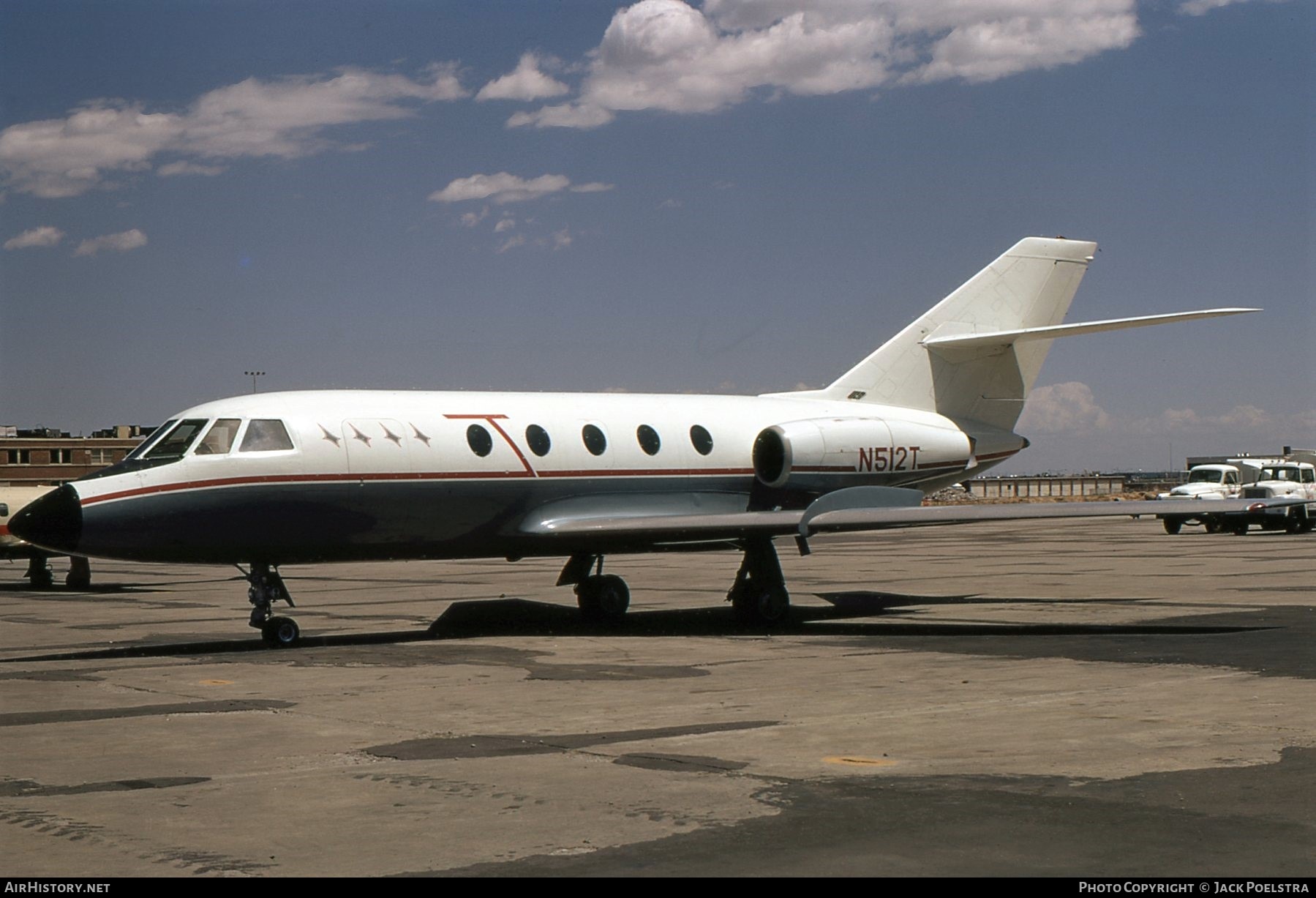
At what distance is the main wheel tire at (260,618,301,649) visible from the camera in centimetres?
1789

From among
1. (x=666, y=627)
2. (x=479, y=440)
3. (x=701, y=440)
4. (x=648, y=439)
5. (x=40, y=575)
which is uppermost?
(x=479, y=440)

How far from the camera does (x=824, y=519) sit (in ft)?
61.7

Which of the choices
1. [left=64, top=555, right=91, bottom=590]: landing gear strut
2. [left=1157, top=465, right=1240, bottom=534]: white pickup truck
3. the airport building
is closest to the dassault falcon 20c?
[left=64, top=555, right=91, bottom=590]: landing gear strut

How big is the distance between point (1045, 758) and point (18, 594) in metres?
25.7

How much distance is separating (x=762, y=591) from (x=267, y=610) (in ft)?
21.4

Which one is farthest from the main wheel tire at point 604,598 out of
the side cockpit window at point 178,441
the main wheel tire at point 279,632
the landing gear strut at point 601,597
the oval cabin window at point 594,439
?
the side cockpit window at point 178,441

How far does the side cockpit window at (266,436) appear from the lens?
17797 millimetres

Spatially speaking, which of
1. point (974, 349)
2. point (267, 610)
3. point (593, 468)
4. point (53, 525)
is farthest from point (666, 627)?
point (53, 525)

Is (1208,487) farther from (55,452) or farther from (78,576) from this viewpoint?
(55,452)

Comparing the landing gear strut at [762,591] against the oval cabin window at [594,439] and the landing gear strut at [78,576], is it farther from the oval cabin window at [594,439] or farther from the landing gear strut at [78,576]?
the landing gear strut at [78,576]

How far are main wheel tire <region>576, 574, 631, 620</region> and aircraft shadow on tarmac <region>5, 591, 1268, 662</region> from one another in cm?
23

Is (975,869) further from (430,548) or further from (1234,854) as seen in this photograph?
(430,548)

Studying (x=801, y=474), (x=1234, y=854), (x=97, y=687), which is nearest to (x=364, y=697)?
(x=97, y=687)

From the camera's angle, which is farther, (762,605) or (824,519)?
(762,605)
